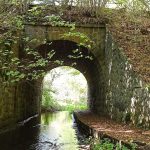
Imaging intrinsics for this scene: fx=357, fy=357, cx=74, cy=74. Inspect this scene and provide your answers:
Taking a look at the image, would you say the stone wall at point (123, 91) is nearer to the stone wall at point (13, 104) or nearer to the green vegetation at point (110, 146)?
the green vegetation at point (110, 146)

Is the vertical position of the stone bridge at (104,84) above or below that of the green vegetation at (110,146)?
above

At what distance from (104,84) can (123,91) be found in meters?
3.34

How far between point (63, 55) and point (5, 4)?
420 inches

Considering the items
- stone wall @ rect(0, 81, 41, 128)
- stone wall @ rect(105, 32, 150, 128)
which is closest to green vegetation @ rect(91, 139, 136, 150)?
stone wall @ rect(105, 32, 150, 128)

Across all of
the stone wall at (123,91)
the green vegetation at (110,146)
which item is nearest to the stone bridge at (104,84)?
the stone wall at (123,91)

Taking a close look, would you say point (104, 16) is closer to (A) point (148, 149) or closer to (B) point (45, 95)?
(A) point (148, 149)

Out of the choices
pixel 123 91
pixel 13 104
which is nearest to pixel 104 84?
pixel 123 91

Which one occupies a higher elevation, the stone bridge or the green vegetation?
the stone bridge

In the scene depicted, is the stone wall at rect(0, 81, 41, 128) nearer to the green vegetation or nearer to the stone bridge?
the stone bridge

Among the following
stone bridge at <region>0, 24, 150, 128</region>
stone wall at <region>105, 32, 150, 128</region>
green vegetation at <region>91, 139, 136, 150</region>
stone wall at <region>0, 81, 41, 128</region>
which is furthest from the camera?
stone wall at <region>0, 81, 41, 128</region>

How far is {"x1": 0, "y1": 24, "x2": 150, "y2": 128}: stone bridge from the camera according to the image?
454 inches

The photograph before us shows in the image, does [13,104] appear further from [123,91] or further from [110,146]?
[110,146]

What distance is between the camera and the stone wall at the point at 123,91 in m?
11.0

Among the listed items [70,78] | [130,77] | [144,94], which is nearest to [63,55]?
[130,77]
